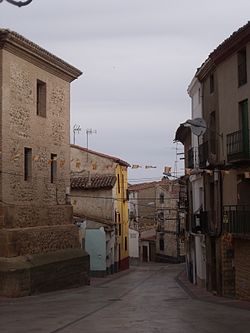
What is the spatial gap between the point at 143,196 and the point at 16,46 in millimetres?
49774

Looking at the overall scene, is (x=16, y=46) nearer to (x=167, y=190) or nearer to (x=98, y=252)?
(x=98, y=252)

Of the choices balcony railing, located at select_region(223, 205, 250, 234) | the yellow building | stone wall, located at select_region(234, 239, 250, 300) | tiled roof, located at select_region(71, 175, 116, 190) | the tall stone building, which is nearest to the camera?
balcony railing, located at select_region(223, 205, 250, 234)

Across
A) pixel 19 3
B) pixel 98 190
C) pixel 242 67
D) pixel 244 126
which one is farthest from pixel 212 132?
pixel 19 3

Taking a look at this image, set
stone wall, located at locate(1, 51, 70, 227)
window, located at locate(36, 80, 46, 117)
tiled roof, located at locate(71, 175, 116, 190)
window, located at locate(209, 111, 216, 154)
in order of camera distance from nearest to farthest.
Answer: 1. stone wall, located at locate(1, 51, 70, 227)
2. window, located at locate(209, 111, 216, 154)
3. window, located at locate(36, 80, 46, 117)
4. tiled roof, located at locate(71, 175, 116, 190)

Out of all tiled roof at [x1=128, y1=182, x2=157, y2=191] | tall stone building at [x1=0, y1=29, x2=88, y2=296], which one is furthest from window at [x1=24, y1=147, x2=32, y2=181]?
tiled roof at [x1=128, y1=182, x2=157, y2=191]

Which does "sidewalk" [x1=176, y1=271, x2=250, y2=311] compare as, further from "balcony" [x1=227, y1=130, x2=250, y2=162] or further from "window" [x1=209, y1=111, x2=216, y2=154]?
"window" [x1=209, y1=111, x2=216, y2=154]

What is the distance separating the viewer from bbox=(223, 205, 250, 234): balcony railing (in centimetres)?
2440

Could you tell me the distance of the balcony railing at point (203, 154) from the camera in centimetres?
3026

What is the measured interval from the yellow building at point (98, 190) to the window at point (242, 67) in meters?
23.1

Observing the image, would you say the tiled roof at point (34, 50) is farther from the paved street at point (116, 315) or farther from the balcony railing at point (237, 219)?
the balcony railing at point (237, 219)

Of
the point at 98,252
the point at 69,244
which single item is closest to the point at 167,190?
the point at 98,252

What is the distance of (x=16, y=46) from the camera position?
27.9 meters

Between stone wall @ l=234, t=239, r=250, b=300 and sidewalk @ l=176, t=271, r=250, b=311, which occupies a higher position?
stone wall @ l=234, t=239, r=250, b=300

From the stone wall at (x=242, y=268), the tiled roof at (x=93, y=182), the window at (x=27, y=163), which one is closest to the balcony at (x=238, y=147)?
the stone wall at (x=242, y=268)
